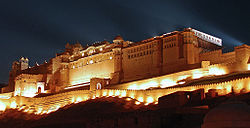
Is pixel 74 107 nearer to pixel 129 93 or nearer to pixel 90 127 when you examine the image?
pixel 129 93

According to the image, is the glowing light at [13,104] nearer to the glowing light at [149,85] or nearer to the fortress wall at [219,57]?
the glowing light at [149,85]

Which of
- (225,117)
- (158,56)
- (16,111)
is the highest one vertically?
(158,56)

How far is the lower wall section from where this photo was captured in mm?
30781

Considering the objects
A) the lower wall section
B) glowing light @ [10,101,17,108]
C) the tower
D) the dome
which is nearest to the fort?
the lower wall section

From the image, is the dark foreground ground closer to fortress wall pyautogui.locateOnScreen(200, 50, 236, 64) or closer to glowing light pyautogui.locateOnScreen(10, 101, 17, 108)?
glowing light pyautogui.locateOnScreen(10, 101, 17, 108)

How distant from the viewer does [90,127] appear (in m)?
26.2

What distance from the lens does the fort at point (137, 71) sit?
3897 cm

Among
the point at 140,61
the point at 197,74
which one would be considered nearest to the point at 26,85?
the point at 140,61

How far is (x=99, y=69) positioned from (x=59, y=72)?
40.1 ft

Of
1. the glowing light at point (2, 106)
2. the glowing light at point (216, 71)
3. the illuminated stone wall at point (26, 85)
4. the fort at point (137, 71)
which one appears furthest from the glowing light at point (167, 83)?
the illuminated stone wall at point (26, 85)

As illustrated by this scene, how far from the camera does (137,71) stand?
58.9 meters

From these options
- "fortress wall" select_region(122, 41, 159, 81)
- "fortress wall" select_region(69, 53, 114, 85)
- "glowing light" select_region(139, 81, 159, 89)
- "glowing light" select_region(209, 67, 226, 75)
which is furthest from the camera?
"fortress wall" select_region(69, 53, 114, 85)

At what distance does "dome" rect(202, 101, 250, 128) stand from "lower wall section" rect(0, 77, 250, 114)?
24459 millimetres

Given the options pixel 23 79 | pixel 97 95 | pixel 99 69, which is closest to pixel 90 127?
pixel 97 95
